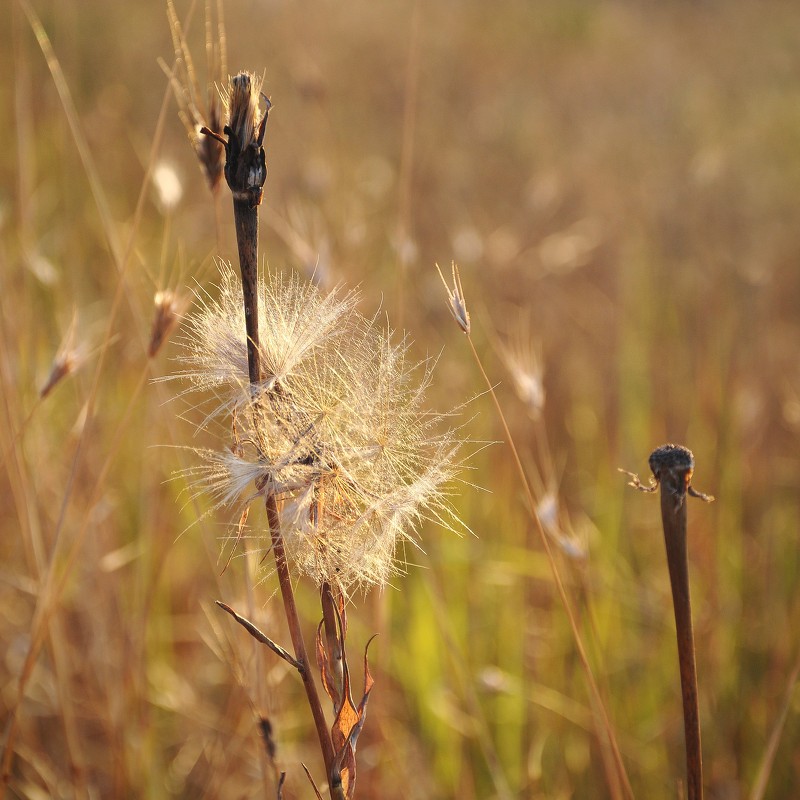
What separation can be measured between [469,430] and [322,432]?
2021 mm

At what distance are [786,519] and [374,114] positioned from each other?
11.6 feet

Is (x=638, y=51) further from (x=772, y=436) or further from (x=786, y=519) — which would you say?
(x=786, y=519)

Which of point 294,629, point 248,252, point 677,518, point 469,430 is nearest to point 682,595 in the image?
point 677,518

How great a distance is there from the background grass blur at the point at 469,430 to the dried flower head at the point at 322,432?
5.1 inches

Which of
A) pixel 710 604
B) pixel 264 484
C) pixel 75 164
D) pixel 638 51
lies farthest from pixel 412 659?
pixel 638 51

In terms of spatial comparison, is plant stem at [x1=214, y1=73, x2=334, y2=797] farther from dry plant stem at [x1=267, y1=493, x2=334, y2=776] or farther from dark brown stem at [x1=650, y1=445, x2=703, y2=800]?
dark brown stem at [x1=650, y1=445, x2=703, y2=800]

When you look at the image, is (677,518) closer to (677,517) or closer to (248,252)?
(677,517)

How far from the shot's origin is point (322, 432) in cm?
62

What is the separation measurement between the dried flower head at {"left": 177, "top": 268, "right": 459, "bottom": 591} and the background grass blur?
0.13 m

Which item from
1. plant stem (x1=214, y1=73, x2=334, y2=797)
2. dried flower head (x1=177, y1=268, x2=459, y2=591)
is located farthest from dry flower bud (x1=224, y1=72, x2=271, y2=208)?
dried flower head (x1=177, y1=268, x2=459, y2=591)

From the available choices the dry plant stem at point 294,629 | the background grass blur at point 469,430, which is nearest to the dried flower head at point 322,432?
the dry plant stem at point 294,629

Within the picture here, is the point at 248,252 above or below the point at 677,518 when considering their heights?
above

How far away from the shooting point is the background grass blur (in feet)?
5.07

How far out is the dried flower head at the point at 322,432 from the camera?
60 cm
